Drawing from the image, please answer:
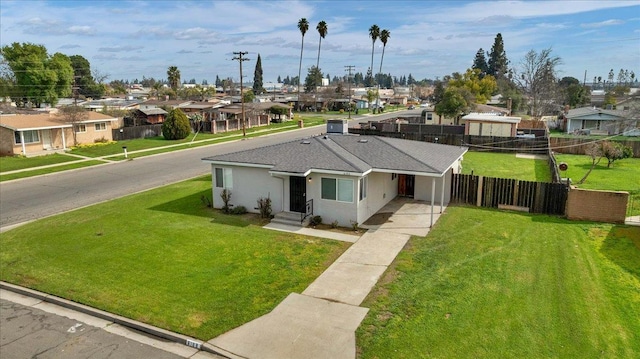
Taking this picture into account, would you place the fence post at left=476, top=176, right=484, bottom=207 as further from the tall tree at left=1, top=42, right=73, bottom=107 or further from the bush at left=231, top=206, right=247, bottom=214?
the tall tree at left=1, top=42, right=73, bottom=107

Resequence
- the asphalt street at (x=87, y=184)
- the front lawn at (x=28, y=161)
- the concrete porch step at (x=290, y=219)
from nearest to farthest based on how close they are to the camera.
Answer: the concrete porch step at (x=290, y=219), the asphalt street at (x=87, y=184), the front lawn at (x=28, y=161)

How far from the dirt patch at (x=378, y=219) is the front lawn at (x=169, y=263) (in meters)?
2.91

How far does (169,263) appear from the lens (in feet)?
49.0

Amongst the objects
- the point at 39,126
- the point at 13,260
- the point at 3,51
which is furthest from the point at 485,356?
the point at 3,51

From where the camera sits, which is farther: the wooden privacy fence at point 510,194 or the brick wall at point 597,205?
the wooden privacy fence at point 510,194

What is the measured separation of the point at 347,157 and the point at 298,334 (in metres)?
10.4

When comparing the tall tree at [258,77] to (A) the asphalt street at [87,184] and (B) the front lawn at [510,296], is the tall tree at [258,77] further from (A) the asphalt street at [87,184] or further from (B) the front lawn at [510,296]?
(B) the front lawn at [510,296]

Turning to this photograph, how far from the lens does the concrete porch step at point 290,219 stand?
61.4 ft

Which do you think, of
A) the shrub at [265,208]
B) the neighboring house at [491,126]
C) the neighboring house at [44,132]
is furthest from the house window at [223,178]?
the neighboring house at [491,126]

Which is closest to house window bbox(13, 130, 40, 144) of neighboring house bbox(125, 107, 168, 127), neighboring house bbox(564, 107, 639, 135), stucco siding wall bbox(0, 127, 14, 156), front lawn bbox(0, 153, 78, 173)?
stucco siding wall bbox(0, 127, 14, 156)

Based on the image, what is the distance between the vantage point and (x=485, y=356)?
9.41 metres

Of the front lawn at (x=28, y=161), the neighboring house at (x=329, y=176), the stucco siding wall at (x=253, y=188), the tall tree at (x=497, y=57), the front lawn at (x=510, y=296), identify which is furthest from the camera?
the tall tree at (x=497, y=57)

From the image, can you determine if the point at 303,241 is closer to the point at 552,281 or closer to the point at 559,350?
the point at 552,281

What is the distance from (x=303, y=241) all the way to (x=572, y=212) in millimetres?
11641
